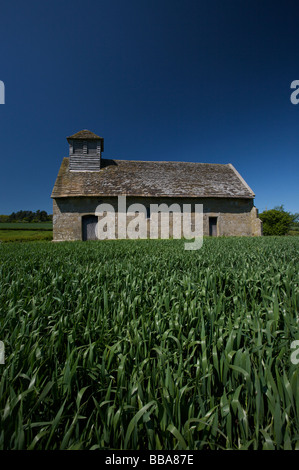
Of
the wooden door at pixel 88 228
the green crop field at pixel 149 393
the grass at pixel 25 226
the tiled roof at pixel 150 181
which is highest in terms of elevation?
the tiled roof at pixel 150 181

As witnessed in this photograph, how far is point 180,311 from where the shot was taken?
1.96m

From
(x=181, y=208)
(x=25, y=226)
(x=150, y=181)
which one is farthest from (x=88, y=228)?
(x=25, y=226)

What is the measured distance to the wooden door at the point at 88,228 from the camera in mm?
16641

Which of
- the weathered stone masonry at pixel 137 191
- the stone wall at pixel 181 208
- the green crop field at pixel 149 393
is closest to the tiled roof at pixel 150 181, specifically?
the weathered stone masonry at pixel 137 191

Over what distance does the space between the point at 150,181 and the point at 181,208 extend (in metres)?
3.98

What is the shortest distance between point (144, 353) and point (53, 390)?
612 mm

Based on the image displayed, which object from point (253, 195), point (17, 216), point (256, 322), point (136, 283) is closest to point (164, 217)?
point (253, 195)

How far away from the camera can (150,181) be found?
60.0 feet

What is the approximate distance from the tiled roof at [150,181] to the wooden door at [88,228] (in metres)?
2.07

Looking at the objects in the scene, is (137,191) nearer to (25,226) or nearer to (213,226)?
(213,226)

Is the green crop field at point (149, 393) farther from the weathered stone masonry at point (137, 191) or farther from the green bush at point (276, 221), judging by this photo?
the green bush at point (276, 221)

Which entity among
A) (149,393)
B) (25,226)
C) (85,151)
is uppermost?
(85,151)
